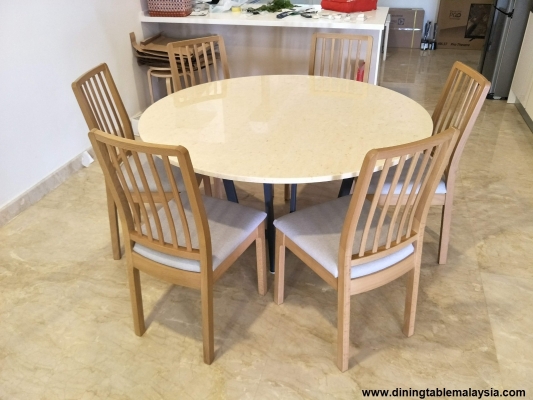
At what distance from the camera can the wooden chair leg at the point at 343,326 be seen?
150 cm

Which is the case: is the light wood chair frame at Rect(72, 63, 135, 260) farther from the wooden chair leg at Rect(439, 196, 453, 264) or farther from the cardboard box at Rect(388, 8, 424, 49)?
the cardboard box at Rect(388, 8, 424, 49)

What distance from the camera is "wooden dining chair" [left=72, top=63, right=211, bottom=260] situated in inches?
72.5

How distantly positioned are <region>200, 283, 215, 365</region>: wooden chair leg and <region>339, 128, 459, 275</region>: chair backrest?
46 cm

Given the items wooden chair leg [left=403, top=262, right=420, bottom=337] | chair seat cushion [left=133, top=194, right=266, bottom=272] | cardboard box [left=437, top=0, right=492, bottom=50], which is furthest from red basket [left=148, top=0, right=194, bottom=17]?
cardboard box [left=437, top=0, right=492, bottom=50]

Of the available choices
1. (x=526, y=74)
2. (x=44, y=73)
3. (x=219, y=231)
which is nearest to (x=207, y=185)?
(x=219, y=231)

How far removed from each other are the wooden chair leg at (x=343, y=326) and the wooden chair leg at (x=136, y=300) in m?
0.74

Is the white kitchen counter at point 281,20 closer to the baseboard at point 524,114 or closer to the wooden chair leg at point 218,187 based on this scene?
the wooden chair leg at point 218,187

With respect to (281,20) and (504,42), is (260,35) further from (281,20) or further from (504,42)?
(504,42)

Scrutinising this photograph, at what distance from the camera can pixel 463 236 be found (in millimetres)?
2328

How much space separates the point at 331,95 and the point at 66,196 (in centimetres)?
170

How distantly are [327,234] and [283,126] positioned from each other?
0.48 m

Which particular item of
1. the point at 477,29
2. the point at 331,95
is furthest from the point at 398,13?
the point at 331,95

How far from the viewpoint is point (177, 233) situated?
5.22 feet

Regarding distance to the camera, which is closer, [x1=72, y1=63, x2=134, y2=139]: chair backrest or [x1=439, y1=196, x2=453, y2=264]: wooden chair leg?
[x1=72, y1=63, x2=134, y2=139]: chair backrest
